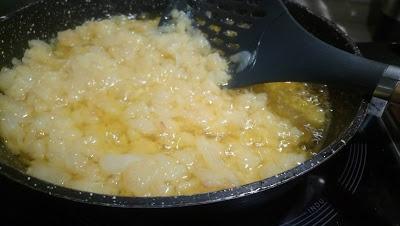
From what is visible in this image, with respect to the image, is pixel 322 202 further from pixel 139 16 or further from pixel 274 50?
pixel 139 16

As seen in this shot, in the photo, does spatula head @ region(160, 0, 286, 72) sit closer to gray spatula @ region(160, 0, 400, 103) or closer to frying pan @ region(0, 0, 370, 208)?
gray spatula @ region(160, 0, 400, 103)

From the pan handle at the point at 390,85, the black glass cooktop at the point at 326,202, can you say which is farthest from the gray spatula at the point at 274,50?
the black glass cooktop at the point at 326,202

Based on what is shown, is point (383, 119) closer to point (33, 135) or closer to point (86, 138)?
point (86, 138)

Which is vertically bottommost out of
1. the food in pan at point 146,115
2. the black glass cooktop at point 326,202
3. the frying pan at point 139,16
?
the black glass cooktop at point 326,202

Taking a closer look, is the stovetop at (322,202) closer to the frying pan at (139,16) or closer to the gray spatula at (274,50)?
the frying pan at (139,16)

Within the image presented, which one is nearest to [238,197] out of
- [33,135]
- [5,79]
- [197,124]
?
[197,124]

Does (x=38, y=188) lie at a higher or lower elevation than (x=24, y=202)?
higher
